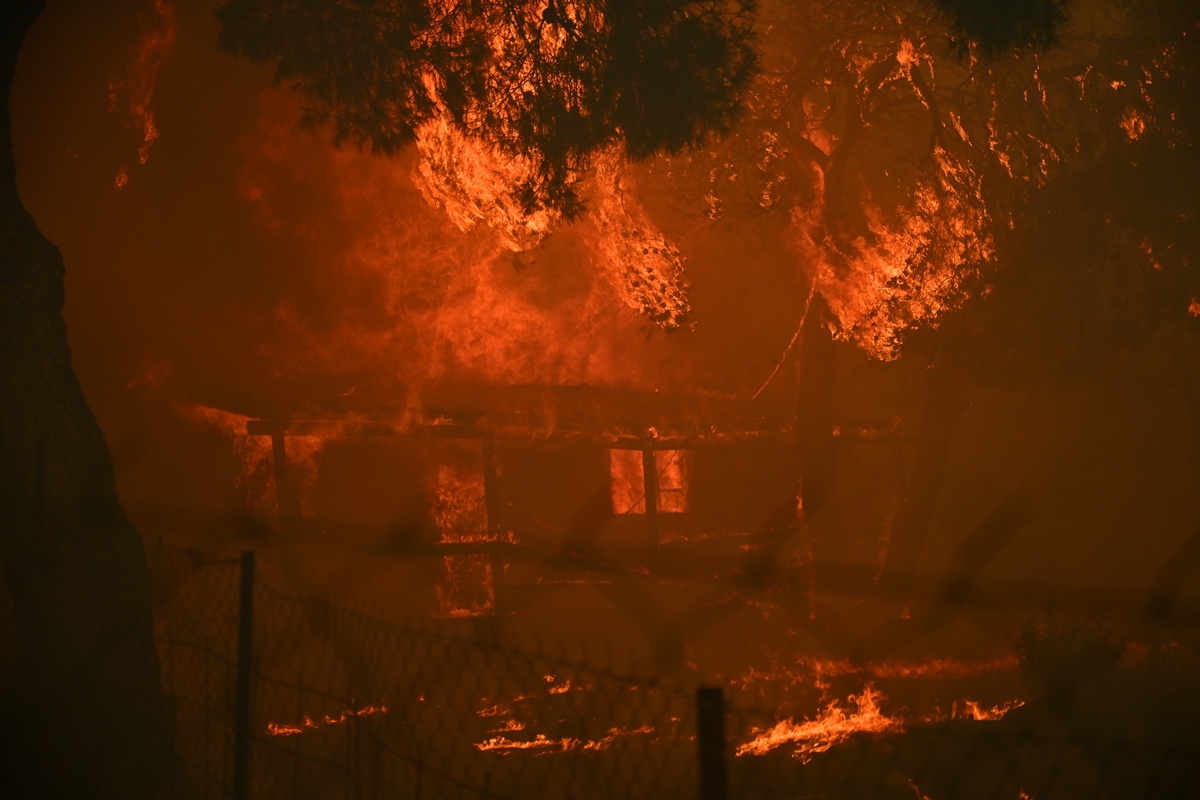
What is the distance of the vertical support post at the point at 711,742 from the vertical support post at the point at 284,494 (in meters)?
4.84

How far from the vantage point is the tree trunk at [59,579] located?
9.23ft

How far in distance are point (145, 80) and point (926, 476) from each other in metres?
6.33

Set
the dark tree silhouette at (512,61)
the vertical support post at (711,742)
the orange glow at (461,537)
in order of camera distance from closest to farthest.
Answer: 1. the vertical support post at (711,742)
2. the dark tree silhouette at (512,61)
3. the orange glow at (461,537)

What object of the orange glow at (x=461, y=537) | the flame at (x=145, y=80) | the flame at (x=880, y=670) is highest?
the flame at (x=145, y=80)

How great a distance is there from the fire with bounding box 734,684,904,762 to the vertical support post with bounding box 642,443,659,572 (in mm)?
1414

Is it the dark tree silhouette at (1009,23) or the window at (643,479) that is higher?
the dark tree silhouette at (1009,23)

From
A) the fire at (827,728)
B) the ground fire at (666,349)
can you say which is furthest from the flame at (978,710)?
the fire at (827,728)

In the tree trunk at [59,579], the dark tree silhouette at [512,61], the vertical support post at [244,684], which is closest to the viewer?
the vertical support post at [244,684]

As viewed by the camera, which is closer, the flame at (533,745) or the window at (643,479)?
the flame at (533,745)

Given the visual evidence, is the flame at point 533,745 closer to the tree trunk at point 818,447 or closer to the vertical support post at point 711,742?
the tree trunk at point 818,447

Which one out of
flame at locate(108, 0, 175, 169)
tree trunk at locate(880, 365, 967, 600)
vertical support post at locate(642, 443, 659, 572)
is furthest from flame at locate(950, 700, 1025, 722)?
flame at locate(108, 0, 175, 169)

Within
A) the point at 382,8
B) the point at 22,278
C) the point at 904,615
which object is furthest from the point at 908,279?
the point at 22,278

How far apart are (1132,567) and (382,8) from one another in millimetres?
6882

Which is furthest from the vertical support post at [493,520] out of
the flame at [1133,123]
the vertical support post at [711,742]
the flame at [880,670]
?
the flame at [1133,123]
